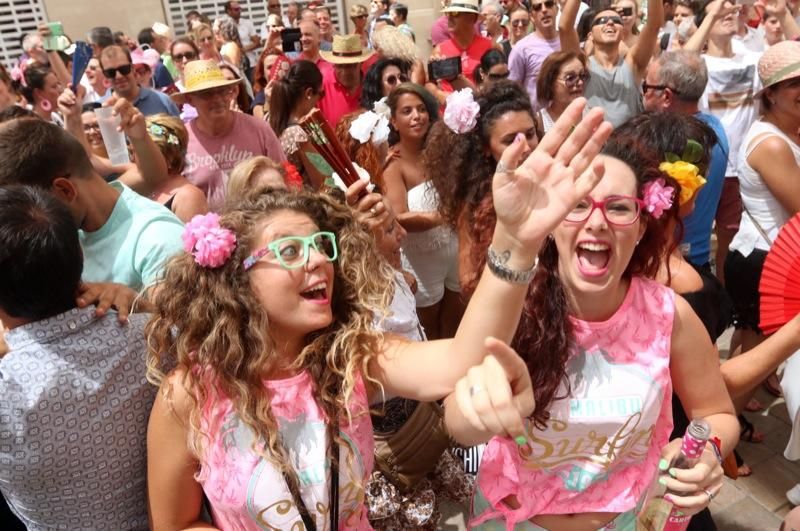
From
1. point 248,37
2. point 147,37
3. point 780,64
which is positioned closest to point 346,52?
point 780,64

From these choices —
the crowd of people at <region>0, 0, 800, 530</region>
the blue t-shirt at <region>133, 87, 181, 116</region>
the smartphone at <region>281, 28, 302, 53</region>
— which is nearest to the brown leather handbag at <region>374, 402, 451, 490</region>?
the crowd of people at <region>0, 0, 800, 530</region>

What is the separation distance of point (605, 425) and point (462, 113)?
6.01 feet

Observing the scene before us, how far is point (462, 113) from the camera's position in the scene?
3.05m

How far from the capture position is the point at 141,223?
228 cm

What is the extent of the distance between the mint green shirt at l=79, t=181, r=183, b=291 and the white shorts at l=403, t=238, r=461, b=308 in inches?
61.5

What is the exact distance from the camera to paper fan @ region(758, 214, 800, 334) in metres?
2.08

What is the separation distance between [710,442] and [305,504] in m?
1.09

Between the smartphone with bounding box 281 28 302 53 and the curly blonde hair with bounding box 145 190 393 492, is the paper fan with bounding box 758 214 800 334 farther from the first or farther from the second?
the smartphone with bounding box 281 28 302 53

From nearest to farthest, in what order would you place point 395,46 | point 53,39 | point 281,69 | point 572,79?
point 572,79 < point 281,69 < point 53,39 < point 395,46

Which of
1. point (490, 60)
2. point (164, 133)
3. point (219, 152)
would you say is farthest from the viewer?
point (490, 60)

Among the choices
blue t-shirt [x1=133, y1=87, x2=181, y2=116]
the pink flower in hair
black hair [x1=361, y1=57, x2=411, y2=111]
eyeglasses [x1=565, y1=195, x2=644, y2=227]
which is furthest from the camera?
blue t-shirt [x1=133, y1=87, x2=181, y2=116]

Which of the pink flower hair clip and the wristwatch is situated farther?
the pink flower hair clip

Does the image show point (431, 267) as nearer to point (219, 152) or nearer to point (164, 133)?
point (219, 152)

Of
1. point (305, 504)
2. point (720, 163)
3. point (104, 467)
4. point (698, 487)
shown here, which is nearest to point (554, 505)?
point (698, 487)
